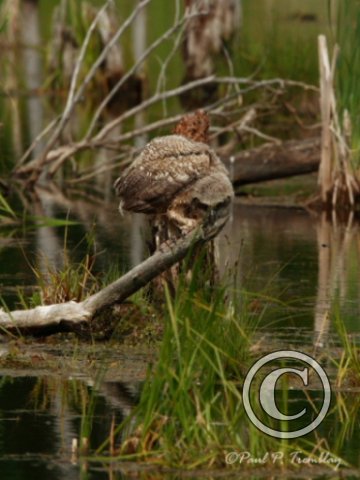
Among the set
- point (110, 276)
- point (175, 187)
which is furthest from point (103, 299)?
point (110, 276)

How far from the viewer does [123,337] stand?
843 centimetres

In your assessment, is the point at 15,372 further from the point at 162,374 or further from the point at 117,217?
the point at 117,217

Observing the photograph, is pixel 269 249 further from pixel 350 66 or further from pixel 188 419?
pixel 188 419

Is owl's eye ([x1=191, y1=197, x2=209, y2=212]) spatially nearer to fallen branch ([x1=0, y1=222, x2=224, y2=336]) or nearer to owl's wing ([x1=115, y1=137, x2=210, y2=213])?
owl's wing ([x1=115, y1=137, x2=210, y2=213])

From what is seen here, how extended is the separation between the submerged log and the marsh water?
277 millimetres

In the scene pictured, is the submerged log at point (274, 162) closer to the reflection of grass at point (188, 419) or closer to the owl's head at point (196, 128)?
the owl's head at point (196, 128)

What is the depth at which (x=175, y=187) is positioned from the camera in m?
8.27

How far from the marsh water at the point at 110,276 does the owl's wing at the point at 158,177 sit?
346 millimetres

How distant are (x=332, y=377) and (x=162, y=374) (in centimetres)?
166

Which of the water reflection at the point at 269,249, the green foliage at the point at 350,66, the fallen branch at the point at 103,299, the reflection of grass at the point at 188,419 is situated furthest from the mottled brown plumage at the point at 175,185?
the green foliage at the point at 350,66

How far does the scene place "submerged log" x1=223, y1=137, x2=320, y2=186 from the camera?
14227 mm

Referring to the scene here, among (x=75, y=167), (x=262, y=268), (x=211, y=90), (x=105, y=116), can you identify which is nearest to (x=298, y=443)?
(x=262, y=268)

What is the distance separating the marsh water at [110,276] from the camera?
6.43 metres

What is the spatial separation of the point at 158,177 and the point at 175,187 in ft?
0.33
